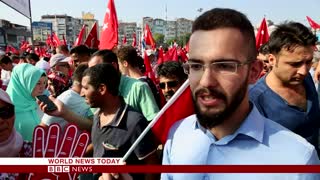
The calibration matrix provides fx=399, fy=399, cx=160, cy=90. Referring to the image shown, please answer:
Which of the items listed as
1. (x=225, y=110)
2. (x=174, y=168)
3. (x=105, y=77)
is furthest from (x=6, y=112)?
(x=225, y=110)

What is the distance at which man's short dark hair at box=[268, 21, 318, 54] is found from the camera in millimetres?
2154

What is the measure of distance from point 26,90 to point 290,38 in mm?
1982

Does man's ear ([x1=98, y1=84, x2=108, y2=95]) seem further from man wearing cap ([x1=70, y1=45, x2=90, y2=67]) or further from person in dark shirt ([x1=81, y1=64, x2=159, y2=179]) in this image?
man wearing cap ([x1=70, y1=45, x2=90, y2=67])

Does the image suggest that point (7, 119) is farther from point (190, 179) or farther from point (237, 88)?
point (237, 88)

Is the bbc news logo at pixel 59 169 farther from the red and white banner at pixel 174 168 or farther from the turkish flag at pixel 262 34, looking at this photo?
the turkish flag at pixel 262 34

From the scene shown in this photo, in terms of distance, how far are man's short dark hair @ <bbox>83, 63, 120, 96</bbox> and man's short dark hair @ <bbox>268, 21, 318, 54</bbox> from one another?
0.95 m

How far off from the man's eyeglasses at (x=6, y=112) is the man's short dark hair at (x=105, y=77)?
0.59 meters

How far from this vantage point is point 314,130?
2191mm

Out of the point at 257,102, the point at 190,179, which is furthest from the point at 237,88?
the point at 257,102

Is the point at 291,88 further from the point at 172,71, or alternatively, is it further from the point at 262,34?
the point at 262,34

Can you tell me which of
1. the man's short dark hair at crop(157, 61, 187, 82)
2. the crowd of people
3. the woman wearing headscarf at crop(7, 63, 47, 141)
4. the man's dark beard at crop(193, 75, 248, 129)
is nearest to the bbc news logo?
the crowd of people

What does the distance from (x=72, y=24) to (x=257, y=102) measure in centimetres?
6135

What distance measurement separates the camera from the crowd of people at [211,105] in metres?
1.20

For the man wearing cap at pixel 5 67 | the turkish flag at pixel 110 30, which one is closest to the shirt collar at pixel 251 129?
the turkish flag at pixel 110 30
